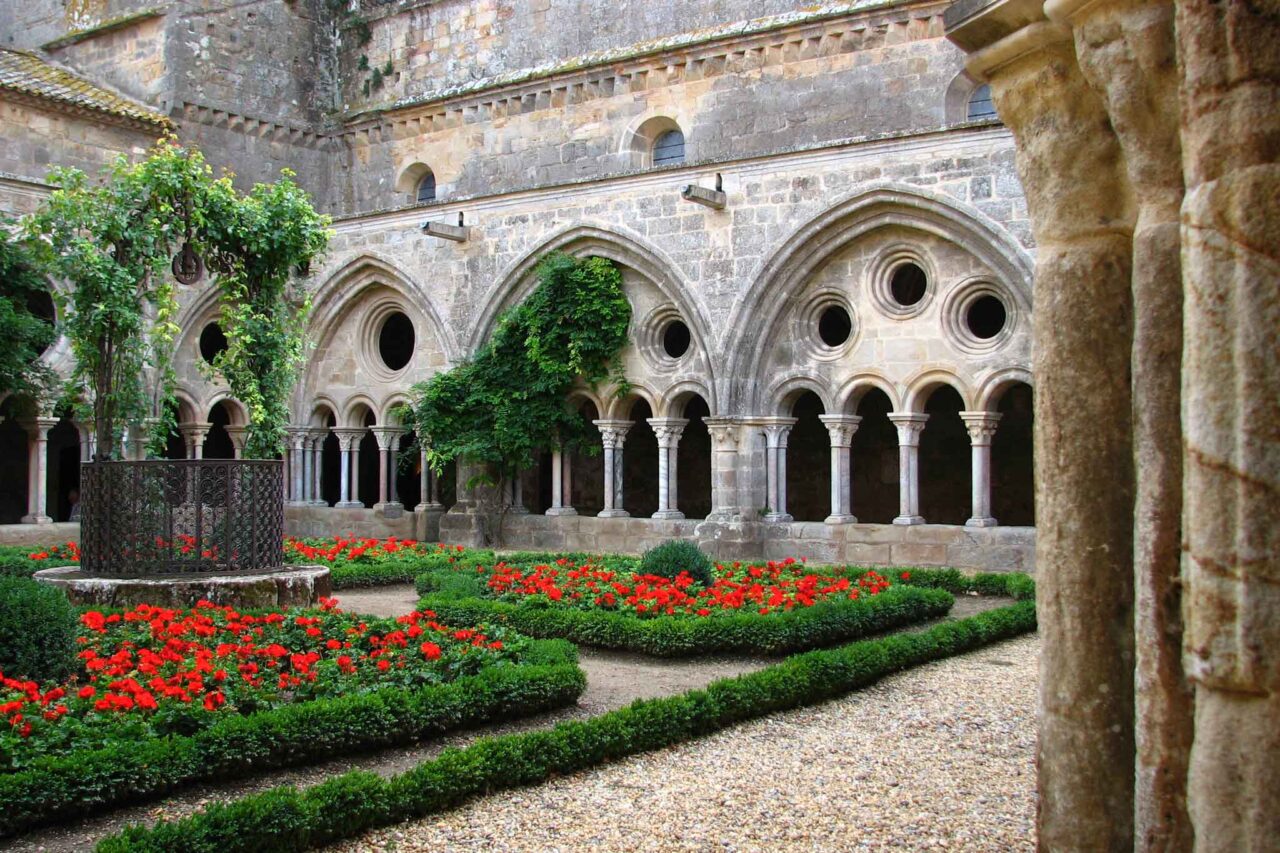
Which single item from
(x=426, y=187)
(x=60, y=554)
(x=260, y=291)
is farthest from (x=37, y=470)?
(x=260, y=291)

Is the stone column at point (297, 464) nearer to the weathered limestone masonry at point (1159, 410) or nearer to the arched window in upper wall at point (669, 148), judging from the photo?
the arched window in upper wall at point (669, 148)

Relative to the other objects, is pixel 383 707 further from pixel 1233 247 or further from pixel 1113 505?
pixel 1233 247

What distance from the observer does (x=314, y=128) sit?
21000 mm

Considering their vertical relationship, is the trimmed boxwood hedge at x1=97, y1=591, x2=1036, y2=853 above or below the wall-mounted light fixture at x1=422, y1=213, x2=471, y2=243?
below

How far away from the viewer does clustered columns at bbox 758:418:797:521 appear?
1442 cm

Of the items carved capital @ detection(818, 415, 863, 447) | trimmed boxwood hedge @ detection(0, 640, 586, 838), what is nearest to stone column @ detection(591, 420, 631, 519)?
carved capital @ detection(818, 415, 863, 447)

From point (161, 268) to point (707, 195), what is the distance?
21.3 ft

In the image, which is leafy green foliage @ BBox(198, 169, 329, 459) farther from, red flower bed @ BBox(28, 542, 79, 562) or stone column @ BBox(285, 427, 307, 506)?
stone column @ BBox(285, 427, 307, 506)

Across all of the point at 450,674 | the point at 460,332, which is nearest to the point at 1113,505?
the point at 450,674

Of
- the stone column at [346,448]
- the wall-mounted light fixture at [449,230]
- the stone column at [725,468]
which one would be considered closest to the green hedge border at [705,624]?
the stone column at [725,468]

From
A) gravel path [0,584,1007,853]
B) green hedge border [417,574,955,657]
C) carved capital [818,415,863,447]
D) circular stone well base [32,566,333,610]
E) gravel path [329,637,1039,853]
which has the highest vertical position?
carved capital [818,415,863,447]

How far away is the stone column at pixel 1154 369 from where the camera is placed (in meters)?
2.23

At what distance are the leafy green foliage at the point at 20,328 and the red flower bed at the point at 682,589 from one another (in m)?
7.45

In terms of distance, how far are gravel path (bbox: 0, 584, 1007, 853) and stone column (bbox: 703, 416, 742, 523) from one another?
15.0 ft
